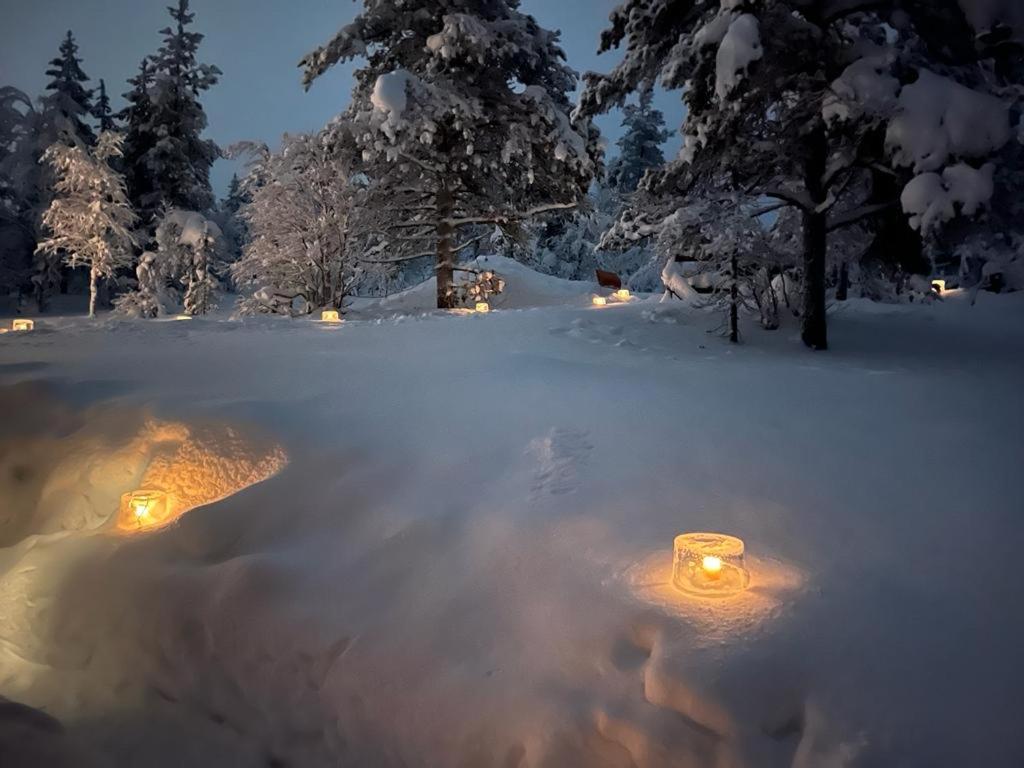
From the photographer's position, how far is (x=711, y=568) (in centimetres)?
310

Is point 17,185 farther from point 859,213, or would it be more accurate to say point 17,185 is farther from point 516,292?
point 859,213

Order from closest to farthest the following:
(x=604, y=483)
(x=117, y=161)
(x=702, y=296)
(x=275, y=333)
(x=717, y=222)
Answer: (x=604, y=483) < (x=717, y=222) < (x=275, y=333) < (x=702, y=296) < (x=117, y=161)

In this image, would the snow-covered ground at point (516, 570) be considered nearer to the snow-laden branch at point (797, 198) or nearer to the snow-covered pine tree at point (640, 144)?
the snow-laden branch at point (797, 198)

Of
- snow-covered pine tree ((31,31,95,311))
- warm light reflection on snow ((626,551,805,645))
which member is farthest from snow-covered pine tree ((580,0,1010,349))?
snow-covered pine tree ((31,31,95,311))

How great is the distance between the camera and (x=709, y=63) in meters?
7.03

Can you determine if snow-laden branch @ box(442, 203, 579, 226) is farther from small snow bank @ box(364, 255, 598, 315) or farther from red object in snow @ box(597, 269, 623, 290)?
red object in snow @ box(597, 269, 623, 290)

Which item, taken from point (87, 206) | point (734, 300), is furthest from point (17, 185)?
point (734, 300)

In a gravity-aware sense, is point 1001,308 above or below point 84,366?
above

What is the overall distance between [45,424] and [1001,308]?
15.1 m

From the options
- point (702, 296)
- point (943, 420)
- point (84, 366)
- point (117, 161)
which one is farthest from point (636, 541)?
point (117, 161)

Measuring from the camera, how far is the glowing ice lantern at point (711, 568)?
10.2ft

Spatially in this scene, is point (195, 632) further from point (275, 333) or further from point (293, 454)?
point (275, 333)

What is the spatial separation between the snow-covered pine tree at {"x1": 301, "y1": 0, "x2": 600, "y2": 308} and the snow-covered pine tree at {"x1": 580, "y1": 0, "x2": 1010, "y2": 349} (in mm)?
4129

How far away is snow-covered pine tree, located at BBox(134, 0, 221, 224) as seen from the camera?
75.6 feet
